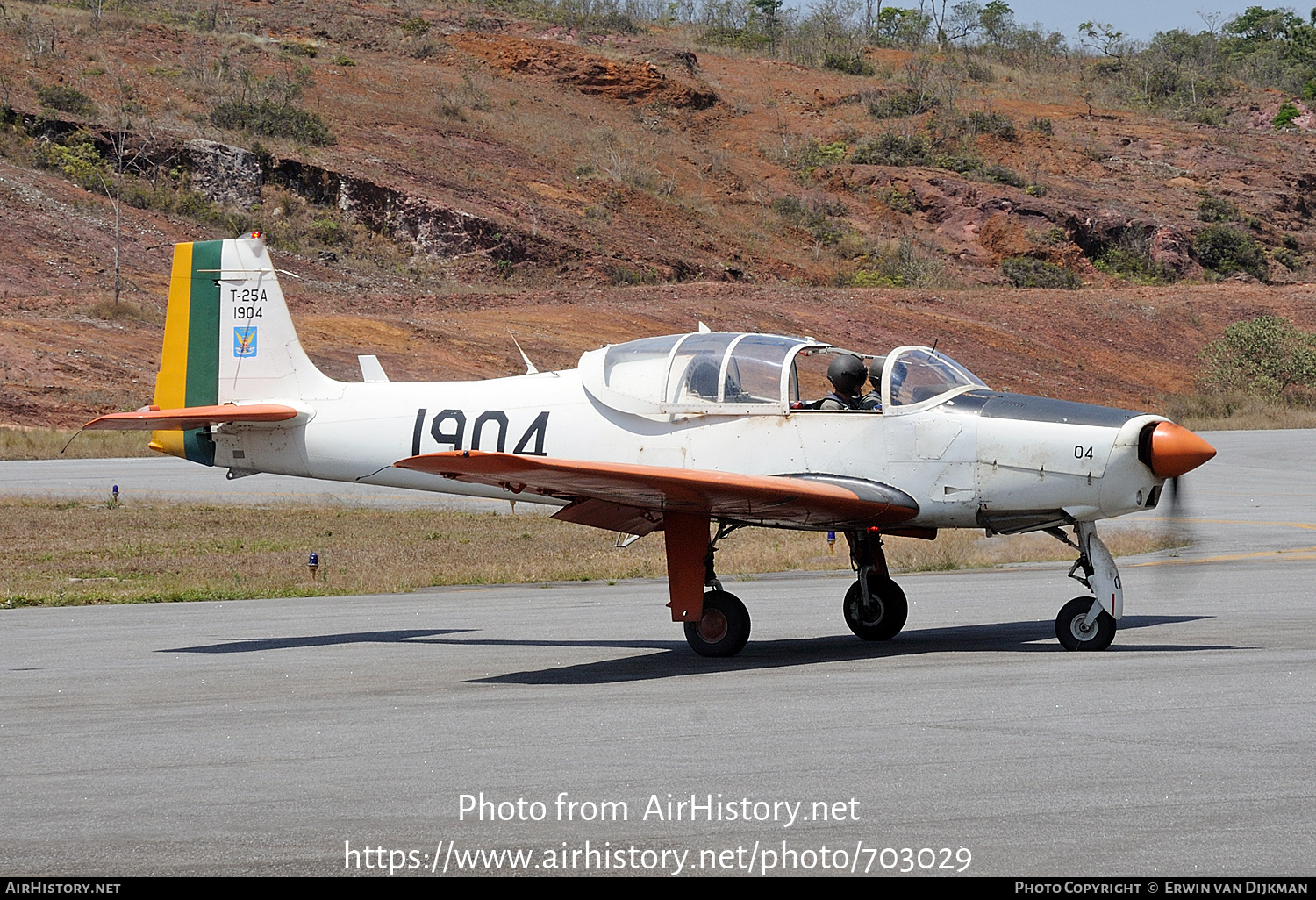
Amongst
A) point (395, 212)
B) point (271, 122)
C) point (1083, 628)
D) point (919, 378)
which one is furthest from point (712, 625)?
point (271, 122)

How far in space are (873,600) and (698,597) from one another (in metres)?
1.81

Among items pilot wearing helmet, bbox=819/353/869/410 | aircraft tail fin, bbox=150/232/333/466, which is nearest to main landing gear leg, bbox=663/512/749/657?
pilot wearing helmet, bbox=819/353/869/410

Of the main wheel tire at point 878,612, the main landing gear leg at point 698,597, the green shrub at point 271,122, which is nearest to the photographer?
the main landing gear leg at point 698,597

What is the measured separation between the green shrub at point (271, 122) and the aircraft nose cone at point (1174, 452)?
53.6 meters

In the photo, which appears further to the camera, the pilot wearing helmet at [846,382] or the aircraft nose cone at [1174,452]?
the pilot wearing helmet at [846,382]

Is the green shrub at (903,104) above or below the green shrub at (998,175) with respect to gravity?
above

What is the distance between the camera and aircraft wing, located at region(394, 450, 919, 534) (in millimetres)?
9242

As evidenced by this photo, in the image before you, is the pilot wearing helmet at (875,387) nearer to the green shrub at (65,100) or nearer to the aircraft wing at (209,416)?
the aircraft wing at (209,416)

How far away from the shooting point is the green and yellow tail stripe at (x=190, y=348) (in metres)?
13.3

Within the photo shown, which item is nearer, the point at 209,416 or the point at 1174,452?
the point at 1174,452

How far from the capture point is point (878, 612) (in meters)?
11.5

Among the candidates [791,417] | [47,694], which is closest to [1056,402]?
[791,417]

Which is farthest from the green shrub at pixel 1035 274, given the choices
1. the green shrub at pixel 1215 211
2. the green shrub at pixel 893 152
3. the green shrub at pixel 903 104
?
the green shrub at pixel 903 104

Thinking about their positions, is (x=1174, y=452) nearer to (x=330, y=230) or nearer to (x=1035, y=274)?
(x=330, y=230)
